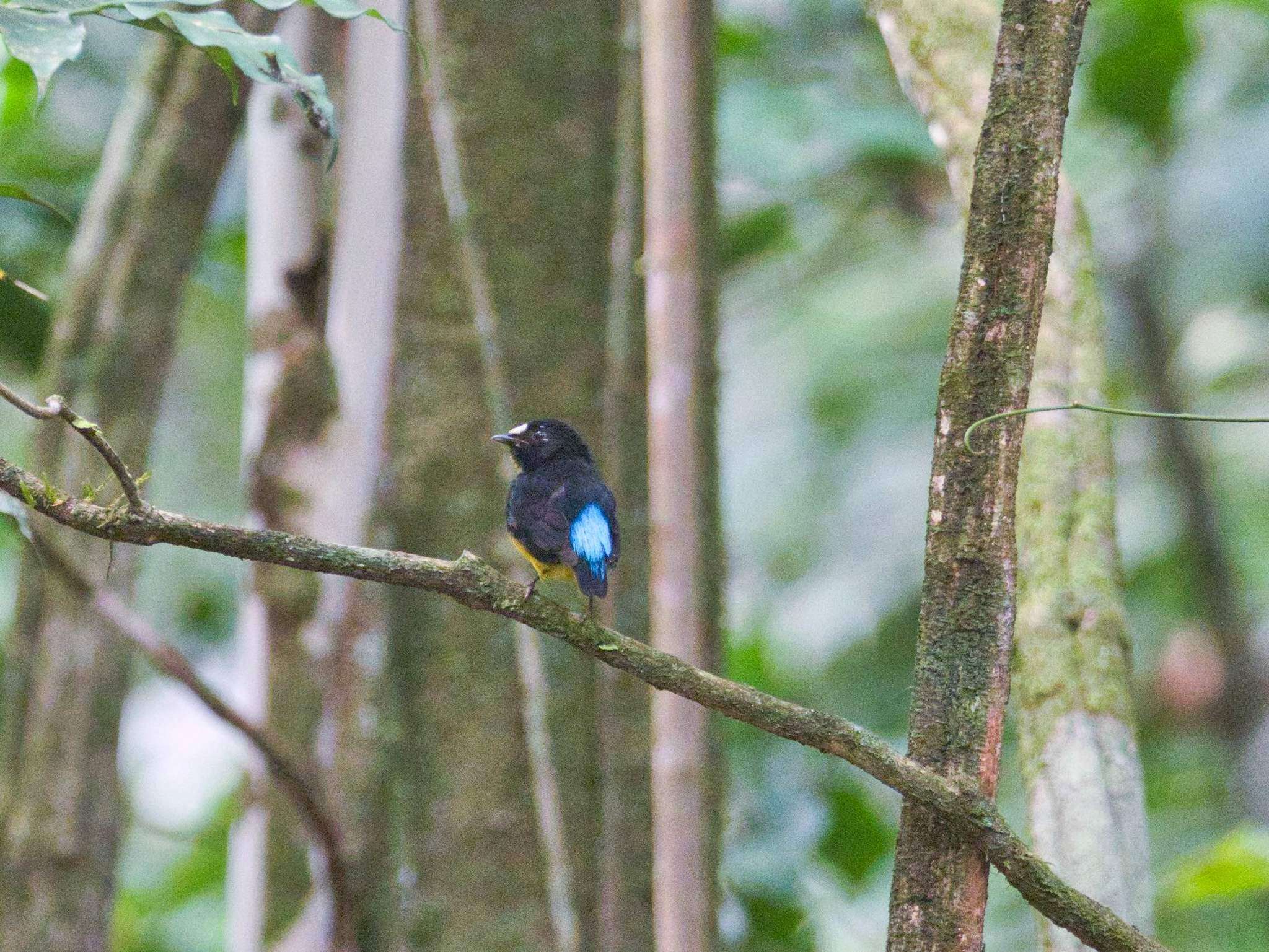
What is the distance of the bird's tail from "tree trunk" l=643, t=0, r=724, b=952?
4.2 inches

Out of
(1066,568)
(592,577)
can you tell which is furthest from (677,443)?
(1066,568)

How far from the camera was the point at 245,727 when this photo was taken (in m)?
2.88

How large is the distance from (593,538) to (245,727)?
0.87 m

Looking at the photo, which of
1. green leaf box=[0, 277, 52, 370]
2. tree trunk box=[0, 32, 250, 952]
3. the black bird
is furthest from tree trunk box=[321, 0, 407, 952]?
green leaf box=[0, 277, 52, 370]


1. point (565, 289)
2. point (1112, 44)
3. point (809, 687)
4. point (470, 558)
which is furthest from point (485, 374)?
point (809, 687)

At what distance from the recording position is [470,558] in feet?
5.28

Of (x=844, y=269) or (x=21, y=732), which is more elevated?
(x=844, y=269)

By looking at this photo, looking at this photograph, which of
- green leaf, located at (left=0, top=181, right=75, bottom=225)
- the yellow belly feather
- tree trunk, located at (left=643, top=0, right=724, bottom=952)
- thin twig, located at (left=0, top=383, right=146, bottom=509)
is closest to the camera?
thin twig, located at (left=0, top=383, right=146, bottom=509)

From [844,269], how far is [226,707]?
17.5 ft

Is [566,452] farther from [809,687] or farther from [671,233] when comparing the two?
[809,687]

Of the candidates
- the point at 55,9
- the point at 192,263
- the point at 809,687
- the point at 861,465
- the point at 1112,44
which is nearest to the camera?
the point at 55,9

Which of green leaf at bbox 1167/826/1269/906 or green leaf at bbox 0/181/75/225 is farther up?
green leaf at bbox 0/181/75/225

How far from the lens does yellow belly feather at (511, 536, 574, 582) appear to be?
104 inches

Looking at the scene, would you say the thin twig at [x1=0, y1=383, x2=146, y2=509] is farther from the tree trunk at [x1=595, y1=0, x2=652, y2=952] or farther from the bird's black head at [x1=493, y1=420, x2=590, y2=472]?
the tree trunk at [x1=595, y1=0, x2=652, y2=952]
